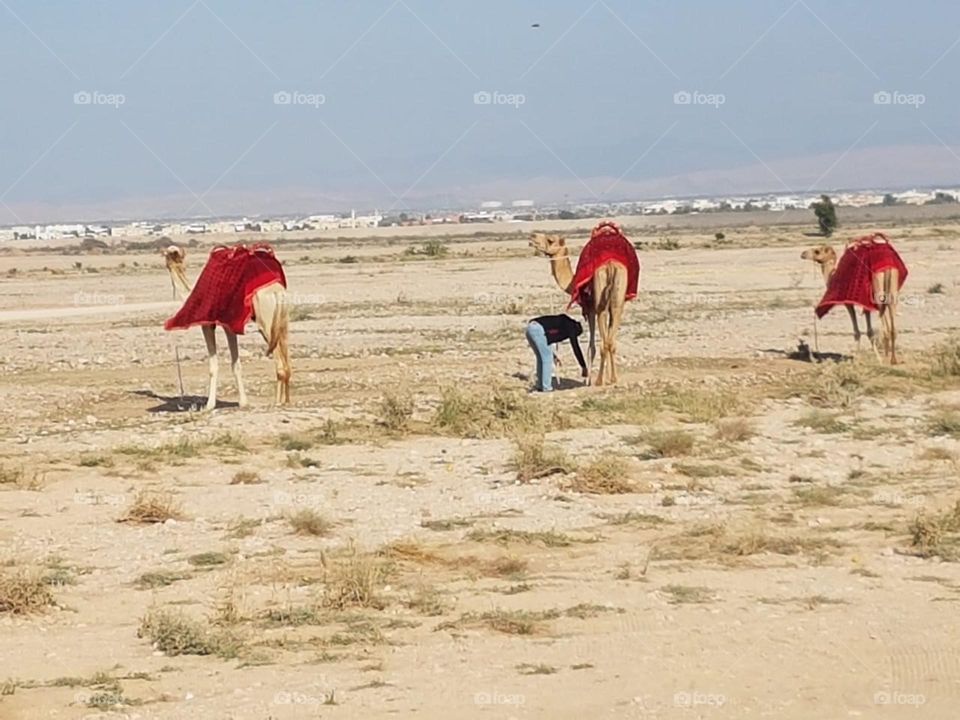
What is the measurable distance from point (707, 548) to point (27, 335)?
22.6 metres

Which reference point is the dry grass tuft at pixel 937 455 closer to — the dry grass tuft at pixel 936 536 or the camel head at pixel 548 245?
the dry grass tuft at pixel 936 536

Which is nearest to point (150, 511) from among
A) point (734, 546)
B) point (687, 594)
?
point (734, 546)

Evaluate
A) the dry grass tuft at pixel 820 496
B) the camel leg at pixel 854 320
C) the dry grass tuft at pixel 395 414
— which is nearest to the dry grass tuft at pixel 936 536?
the dry grass tuft at pixel 820 496

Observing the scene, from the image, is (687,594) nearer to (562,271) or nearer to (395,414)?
(395,414)

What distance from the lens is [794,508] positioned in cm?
1288

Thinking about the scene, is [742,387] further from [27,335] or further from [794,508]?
→ [27,335]

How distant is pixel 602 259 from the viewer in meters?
19.6


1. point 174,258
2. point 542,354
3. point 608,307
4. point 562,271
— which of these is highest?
point 174,258

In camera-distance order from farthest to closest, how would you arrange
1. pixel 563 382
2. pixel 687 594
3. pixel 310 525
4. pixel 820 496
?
pixel 563 382 < pixel 820 496 < pixel 310 525 < pixel 687 594

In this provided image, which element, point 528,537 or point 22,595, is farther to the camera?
point 528,537

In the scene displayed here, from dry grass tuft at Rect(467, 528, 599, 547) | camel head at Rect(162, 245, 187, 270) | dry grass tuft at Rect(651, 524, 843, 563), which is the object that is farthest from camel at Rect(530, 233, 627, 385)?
dry grass tuft at Rect(651, 524, 843, 563)

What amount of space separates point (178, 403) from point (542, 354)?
14.4 feet

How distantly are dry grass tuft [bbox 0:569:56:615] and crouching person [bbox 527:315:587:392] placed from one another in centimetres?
986

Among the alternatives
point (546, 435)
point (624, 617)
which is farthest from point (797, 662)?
point (546, 435)
